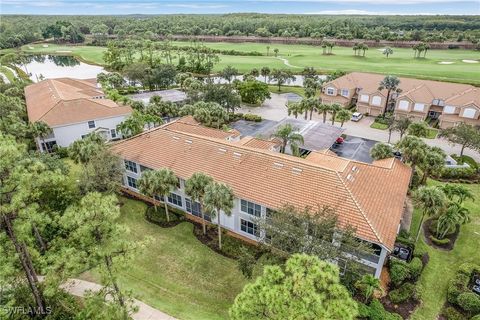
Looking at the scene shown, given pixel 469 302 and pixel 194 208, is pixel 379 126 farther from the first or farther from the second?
pixel 194 208

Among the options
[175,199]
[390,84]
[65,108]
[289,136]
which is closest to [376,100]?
[390,84]

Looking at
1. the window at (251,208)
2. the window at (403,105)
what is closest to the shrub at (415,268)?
the window at (251,208)

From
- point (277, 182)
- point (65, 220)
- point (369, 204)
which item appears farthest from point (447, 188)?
point (65, 220)

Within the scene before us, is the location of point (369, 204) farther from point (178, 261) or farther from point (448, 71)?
point (448, 71)

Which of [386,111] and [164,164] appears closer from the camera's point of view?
[164,164]

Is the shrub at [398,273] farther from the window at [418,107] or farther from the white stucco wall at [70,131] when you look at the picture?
the window at [418,107]
